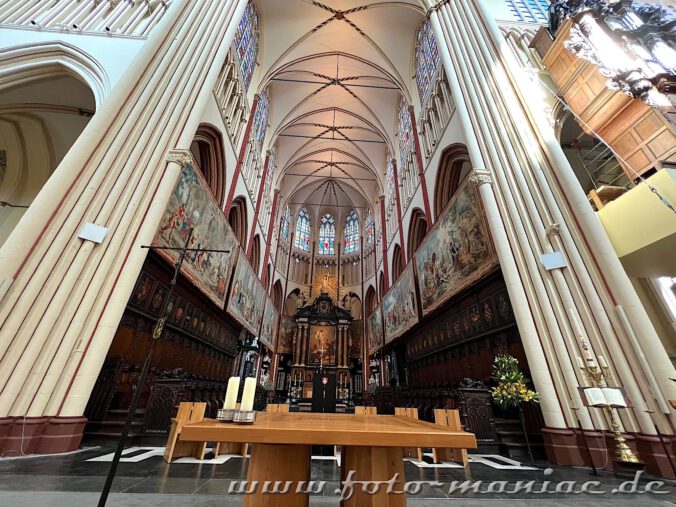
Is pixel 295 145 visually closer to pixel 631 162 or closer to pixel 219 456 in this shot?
pixel 631 162

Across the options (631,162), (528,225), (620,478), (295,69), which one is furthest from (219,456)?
(295,69)

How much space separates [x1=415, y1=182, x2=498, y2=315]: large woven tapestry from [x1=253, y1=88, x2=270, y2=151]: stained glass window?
34.8 feet

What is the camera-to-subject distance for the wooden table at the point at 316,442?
121cm

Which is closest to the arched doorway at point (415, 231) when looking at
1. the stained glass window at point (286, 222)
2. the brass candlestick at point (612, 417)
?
the brass candlestick at point (612, 417)

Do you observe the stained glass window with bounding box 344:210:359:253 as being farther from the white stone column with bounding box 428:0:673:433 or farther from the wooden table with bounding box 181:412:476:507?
the wooden table with bounding box 181:412:476:507

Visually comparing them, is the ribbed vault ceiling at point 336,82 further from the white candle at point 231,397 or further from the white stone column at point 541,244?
the white candle at point 231,397

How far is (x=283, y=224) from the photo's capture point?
2373 centimetres

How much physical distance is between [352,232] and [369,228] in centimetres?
279

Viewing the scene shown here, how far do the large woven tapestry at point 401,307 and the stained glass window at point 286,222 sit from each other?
11.0 metres

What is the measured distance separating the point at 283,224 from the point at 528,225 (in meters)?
19.7

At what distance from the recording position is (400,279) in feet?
47.0

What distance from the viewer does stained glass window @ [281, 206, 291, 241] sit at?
2375 centimetres

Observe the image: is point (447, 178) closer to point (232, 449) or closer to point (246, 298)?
point (246, 298)

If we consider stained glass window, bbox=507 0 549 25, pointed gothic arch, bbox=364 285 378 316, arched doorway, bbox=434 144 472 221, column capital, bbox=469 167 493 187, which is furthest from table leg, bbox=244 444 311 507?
pointed gothic arch, bbox=364 285 378 316
